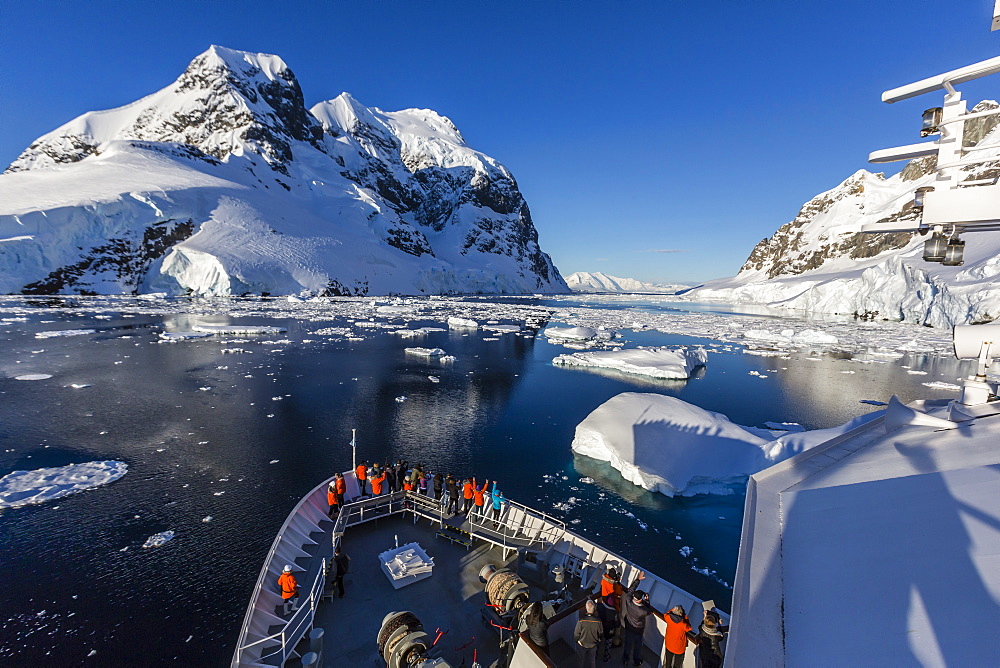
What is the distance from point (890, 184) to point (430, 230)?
157m

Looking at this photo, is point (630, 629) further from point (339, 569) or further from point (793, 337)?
point (793, 337)

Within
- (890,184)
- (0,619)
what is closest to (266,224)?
(0,619)

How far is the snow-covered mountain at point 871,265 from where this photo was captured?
209 ft

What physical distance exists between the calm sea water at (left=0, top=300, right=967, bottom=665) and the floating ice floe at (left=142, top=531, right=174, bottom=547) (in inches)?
9.2

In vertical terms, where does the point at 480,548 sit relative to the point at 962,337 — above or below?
below

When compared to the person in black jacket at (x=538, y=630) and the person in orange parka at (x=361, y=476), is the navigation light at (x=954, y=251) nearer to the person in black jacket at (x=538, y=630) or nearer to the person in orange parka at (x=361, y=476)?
the person in black jacket at (x=538, y=630)

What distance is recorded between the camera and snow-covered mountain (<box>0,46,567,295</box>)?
78.6 meters

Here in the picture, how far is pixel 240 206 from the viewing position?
95562 mm

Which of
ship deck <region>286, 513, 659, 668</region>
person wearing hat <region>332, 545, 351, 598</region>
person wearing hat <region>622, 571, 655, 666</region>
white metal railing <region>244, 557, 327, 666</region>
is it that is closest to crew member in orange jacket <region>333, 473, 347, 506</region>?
ship deck <region>286, 513, 659, 668</region>

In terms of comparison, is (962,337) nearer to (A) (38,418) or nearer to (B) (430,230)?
(A) (38,418)

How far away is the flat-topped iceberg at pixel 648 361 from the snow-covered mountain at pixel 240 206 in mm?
71575

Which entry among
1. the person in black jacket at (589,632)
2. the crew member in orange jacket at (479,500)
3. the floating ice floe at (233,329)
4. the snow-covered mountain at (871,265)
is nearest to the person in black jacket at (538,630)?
the person in black jacket at (589,632)

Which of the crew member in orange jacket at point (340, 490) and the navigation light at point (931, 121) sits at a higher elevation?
the navigation light at point (931, 121)

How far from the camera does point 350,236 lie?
112875mm
